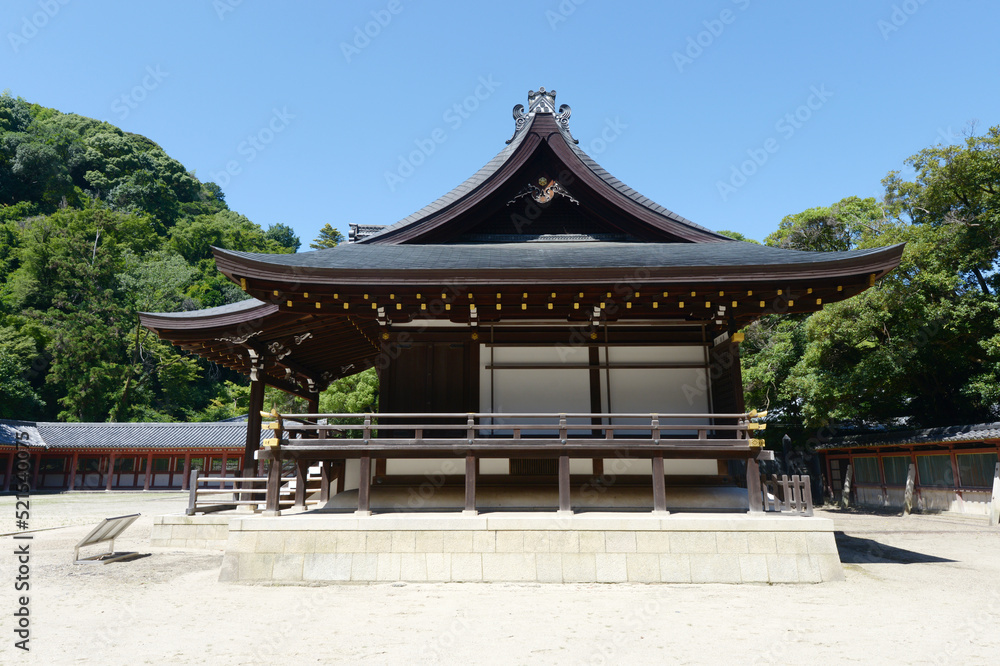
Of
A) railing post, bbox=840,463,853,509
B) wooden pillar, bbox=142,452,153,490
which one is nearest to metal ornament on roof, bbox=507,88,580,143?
railing post, bbox=840,463,853,509

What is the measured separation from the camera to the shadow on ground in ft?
35.7

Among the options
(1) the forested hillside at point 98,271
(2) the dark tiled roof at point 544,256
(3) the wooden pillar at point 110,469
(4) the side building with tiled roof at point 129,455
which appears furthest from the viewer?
(1) the forested hillside at point 98,271

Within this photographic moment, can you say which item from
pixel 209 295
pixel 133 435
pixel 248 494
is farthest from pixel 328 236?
pixel 248 494

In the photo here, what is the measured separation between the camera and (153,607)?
7.44 metres

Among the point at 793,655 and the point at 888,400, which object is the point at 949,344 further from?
the point at 793,655

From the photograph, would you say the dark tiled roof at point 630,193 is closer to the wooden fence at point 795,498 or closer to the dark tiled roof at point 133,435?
the wooden fence at point 795,498

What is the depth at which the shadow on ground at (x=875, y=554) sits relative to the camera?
10891mm

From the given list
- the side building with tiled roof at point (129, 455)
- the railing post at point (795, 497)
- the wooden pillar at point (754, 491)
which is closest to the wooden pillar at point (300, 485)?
the wooden pillar at point (754, 491)

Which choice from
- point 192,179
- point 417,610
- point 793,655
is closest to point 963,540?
point 793,655

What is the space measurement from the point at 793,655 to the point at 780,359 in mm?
22484

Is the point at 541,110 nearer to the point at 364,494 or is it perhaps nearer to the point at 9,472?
the point at 364,494

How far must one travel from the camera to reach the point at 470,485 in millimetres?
9398

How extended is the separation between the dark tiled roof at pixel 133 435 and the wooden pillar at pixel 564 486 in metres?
30.9

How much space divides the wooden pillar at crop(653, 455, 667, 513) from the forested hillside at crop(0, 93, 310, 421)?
4474 centimetres
